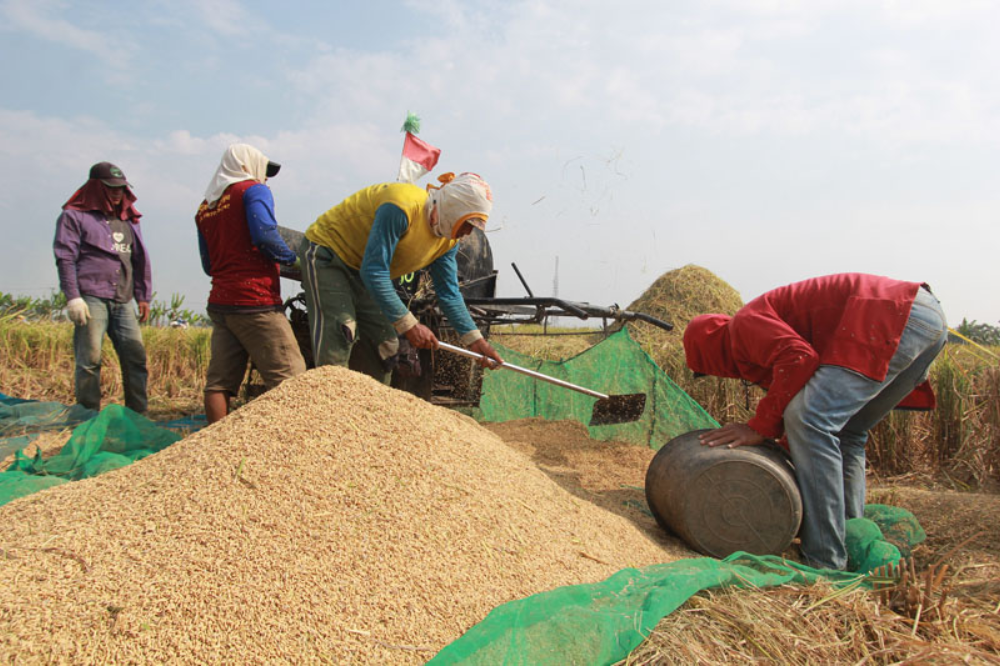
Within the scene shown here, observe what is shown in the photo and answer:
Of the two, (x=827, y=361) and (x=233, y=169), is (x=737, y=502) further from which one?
(x=233, y=169)

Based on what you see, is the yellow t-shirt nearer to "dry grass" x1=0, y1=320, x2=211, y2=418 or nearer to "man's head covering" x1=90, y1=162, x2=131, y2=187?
"man's head covering" x1=90, y1=162, x2=131, y2=187

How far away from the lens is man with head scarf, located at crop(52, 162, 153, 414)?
335 centimetres

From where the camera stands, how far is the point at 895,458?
3.93m

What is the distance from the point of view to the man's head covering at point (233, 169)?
2.79 meters

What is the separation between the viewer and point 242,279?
2.69 metres

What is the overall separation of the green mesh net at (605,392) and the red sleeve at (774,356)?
127 centimetres

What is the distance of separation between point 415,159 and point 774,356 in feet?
11.6

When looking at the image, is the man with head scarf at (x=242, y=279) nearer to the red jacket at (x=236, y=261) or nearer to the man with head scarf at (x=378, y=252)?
the red jacket at (x=236, y=261)

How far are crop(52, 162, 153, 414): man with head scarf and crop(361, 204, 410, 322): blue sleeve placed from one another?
1.91m

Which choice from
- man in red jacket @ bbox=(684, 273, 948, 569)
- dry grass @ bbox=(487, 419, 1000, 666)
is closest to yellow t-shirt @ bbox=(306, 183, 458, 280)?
man in red jacket @ bbox=(684, 273, 948, 569)

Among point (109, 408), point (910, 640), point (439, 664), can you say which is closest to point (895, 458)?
point (910, 640)

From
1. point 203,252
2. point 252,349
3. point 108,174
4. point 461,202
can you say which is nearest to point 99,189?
point 108,174

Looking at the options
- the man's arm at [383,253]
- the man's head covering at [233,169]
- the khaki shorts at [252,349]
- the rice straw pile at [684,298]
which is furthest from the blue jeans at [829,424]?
the rice straw pile at [684,298]

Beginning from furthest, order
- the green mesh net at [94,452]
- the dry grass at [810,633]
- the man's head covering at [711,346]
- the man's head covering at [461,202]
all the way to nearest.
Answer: the man's head covering at [461,202]
the man's head covering at [711,346]
the green mesh net at [94,452]
the dry grass at [810,633]
